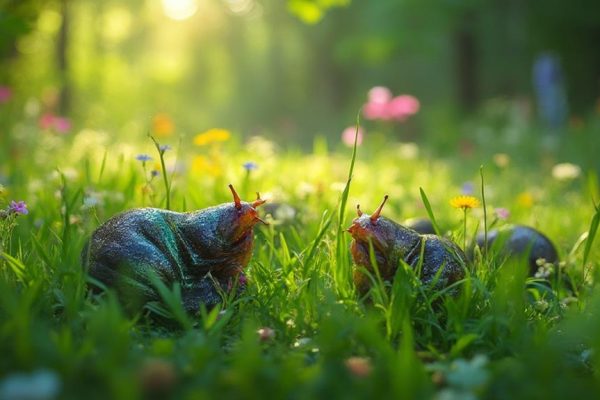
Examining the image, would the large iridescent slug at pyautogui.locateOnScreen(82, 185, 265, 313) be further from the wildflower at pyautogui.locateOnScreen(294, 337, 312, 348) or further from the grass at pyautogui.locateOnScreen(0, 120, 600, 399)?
the wildflower at pyautogui.locateOnScreen(294, 337, 312, 348)

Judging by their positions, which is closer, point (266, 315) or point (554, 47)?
point (266, 315)

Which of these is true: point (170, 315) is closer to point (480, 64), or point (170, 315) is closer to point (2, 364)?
point (2, 364)

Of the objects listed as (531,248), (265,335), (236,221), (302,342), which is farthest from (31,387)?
(531,248)

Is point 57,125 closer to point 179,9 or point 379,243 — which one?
point 379,243

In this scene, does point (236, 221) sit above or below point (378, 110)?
below

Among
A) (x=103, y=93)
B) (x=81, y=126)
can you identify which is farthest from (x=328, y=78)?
(x=81, y=126)

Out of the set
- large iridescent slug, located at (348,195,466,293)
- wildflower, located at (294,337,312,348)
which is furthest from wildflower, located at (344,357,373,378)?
large iridescent slug, located at (348,195,466,293)
